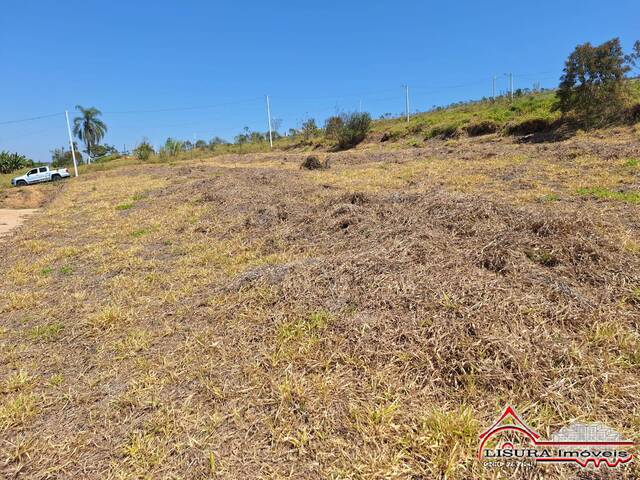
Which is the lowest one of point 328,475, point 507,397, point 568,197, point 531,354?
point 328,475

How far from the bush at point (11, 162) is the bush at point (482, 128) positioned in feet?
155

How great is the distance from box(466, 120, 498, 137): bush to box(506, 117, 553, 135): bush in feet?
3.27

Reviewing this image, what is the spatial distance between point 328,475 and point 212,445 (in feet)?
1.91

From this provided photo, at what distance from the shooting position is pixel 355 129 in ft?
83.0

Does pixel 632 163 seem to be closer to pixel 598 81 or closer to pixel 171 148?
pixel 598 81

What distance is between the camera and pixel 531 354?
6.05 feet

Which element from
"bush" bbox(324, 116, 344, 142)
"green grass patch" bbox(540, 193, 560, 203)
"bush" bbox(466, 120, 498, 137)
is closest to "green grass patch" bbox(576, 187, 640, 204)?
"green grass patch" bbox(540, 193, 560, 203)

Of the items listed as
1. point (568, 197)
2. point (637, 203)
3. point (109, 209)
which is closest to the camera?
point (637, 203)

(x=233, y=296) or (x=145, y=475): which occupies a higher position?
(x=233, y=296)

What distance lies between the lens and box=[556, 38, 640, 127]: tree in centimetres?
1277

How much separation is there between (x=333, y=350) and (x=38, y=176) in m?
29.8

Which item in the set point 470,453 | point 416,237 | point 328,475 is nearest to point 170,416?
point 328,475

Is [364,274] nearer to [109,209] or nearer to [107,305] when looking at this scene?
[107,305]

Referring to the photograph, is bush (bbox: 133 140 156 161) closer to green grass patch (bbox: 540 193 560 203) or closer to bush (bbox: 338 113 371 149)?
bush (bbox: 338 113 371 149)
